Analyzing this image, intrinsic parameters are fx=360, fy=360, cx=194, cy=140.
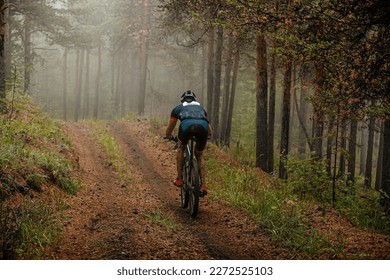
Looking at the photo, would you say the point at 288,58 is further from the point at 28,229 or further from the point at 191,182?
the point at 28,229

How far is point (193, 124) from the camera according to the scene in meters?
7.47

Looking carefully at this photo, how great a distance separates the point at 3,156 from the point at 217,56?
1161cm

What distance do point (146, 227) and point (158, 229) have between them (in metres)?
0.23

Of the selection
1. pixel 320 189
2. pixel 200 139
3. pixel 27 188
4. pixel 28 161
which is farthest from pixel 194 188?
pixel 320 189

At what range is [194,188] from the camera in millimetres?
7305

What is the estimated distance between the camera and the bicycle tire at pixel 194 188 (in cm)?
726

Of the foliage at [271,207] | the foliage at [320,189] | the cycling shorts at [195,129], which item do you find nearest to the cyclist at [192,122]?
the cycling shorts at [195,129]

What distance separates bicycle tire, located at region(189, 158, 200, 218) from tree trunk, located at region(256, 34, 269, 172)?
7.03 m

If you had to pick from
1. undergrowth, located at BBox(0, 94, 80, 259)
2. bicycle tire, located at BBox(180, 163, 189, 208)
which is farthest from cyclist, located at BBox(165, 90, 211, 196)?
undergrowth, located at BBox(0, 94, 80, 259)

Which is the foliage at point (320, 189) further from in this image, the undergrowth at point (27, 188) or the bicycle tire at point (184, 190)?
the undergrowth at point (27, 188)

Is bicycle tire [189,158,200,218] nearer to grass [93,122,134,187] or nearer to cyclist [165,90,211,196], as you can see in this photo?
cyclist [165,90,211,196]

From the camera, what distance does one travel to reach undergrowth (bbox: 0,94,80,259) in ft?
16.6
